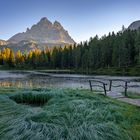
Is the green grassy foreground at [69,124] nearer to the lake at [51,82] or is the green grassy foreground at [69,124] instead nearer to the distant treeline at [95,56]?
the lake at [51,82]

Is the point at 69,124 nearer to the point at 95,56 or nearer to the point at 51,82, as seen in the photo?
the point at 51,82

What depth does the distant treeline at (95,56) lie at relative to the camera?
6550 cm

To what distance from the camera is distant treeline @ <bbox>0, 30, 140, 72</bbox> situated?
6550 centimetres

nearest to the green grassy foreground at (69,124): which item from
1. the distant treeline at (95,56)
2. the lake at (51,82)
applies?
the lake at (51,82)

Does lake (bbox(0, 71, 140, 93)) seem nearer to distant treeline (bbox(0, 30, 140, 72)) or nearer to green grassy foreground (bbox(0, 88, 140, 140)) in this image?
green grassy foreground (bbox(0, 88, 140, 140))

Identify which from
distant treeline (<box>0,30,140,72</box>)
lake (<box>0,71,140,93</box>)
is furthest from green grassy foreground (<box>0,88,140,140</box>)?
distant treeline (<box>0,30,140,72</box>)

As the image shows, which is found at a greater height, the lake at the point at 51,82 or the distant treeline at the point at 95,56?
the distant treeline at the point at 95,56

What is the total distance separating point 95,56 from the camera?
7819 cm

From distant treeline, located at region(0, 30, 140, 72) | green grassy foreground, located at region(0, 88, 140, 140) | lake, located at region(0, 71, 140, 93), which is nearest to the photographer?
green grassy foreground, located at region(0, 88, 140, 140)

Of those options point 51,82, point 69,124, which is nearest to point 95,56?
point 51,82

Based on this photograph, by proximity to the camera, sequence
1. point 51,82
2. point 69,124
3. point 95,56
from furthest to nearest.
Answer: point 95,56
point 51,82
point 69,124

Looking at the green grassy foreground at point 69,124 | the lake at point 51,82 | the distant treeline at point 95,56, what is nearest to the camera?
the green grassy foreground at point 69,124

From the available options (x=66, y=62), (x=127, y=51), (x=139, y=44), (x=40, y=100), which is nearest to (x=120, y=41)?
(x=127, y=51)

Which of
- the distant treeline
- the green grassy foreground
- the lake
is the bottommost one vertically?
the lake
